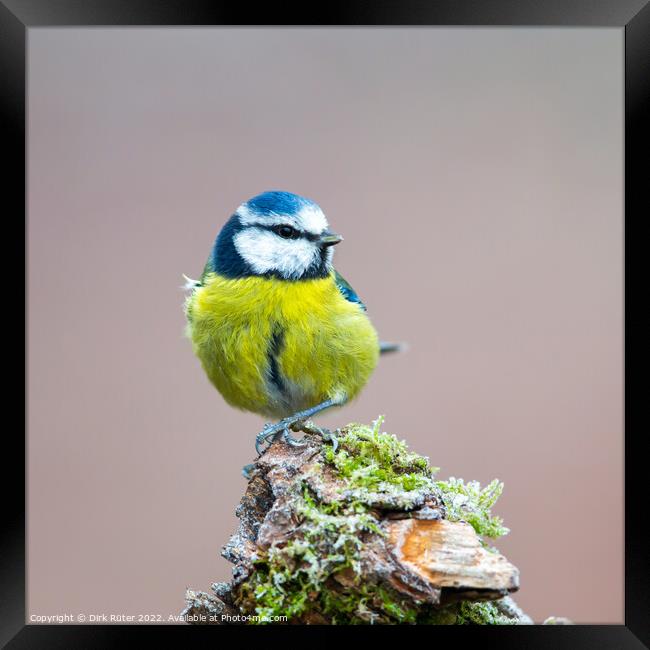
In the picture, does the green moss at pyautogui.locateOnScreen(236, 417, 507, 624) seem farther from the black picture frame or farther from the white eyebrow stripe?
the white eyebrow stripe

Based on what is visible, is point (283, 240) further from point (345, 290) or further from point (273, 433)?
point (273, 433)

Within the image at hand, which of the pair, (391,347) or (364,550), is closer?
(364,550)

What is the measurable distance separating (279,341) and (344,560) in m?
0.89

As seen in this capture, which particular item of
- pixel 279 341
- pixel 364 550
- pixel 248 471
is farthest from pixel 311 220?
pixel 364 550

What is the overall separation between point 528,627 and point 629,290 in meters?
0.85

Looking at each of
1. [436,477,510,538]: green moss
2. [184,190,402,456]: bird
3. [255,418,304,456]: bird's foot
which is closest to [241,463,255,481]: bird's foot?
[255,418,304,456]: bird's foot

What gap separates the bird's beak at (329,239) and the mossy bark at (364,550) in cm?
78

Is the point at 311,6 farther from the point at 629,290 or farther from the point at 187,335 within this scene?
the point at 187,335

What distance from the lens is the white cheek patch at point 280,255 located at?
86.4 inches

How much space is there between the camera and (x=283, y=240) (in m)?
2.21

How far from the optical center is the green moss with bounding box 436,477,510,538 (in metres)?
1.57

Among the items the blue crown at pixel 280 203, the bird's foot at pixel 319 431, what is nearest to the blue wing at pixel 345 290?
the blue crown at pixel 280 203

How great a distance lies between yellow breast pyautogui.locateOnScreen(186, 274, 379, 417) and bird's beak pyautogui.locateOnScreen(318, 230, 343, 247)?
0.14 metres

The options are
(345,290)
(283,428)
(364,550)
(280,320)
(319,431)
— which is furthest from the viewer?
(345,290)
